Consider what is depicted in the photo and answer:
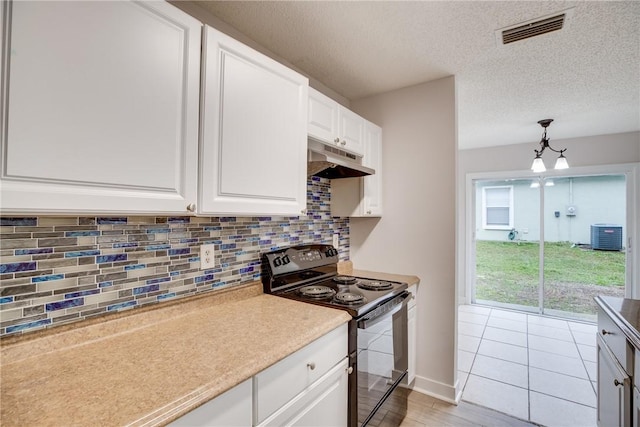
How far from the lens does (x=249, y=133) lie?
134 centimetres

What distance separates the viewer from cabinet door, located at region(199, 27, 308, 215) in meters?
1.19

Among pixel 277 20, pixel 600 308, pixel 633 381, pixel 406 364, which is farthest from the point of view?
pixel 406 364

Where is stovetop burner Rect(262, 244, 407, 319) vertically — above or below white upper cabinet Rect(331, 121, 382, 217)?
below

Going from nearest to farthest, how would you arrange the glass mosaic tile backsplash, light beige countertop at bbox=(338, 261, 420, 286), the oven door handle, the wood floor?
the glass mosaic tile backsplash → the oven door handle → the wood floor → light beige countertop at bbox=(338, 261, 420, 286)

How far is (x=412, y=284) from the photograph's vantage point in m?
2.24

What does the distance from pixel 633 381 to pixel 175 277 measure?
6.86 feet

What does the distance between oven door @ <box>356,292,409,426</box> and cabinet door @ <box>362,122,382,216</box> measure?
2.44ft

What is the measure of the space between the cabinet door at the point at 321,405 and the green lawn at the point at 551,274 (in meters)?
4.06

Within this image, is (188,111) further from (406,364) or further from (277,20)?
(406,364)

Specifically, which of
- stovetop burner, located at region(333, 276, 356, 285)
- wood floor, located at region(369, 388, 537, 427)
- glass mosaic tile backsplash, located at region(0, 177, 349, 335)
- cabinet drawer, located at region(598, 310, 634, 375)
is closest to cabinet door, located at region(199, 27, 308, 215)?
glass mosaic tile backsplash, located at region(0, 177, 349, 335)

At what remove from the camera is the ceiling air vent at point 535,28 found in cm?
159

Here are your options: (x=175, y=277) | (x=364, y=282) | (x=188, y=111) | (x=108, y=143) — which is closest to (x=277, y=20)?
(x=188, y=111)

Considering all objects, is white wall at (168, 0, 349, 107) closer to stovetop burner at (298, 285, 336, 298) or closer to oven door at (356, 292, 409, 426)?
stovetop burner at (298, 285, 336, 298)

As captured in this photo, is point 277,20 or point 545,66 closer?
point 277,20
